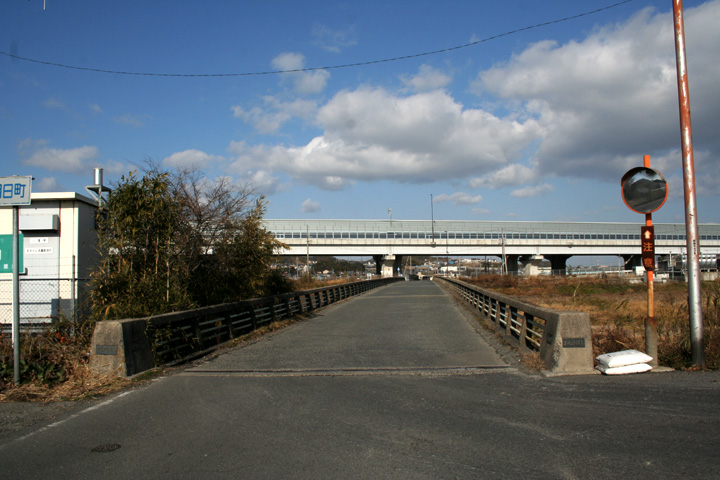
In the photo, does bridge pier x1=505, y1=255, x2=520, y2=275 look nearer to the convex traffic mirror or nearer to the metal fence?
the convex traffic mirror

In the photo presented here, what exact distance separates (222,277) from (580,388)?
959 centimetres

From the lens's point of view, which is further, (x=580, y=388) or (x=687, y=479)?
(x=580, y=388)

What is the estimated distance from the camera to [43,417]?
6.24 meters

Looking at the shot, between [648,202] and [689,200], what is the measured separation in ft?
1.85

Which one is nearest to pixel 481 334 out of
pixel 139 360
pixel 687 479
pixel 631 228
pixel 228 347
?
pixel 228 347

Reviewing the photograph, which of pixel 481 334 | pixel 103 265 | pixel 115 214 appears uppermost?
pixel 115 214

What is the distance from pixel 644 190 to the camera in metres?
8.23

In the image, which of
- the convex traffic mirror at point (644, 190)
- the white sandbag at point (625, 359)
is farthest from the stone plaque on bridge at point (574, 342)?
the convex traffic mirror at point (644, 190)

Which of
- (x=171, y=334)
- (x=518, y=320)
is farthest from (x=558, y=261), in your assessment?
(x=171, y=334)

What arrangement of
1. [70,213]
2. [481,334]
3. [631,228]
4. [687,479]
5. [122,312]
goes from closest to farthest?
1. [687,479]
2. [122,312]
3. [70,213]
4. [481,334]
5. [631,228]

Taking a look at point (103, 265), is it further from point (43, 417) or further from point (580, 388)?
point (580, 388)

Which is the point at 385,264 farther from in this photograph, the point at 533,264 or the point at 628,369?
the point at 628,369

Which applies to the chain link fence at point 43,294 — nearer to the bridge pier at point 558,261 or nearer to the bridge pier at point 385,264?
the bridge pier at point 385,264

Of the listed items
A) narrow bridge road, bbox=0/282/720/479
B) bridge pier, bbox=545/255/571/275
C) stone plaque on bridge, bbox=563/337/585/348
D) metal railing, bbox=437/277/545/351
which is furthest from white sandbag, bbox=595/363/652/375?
bridge pier, bbox=545/255/571/275
